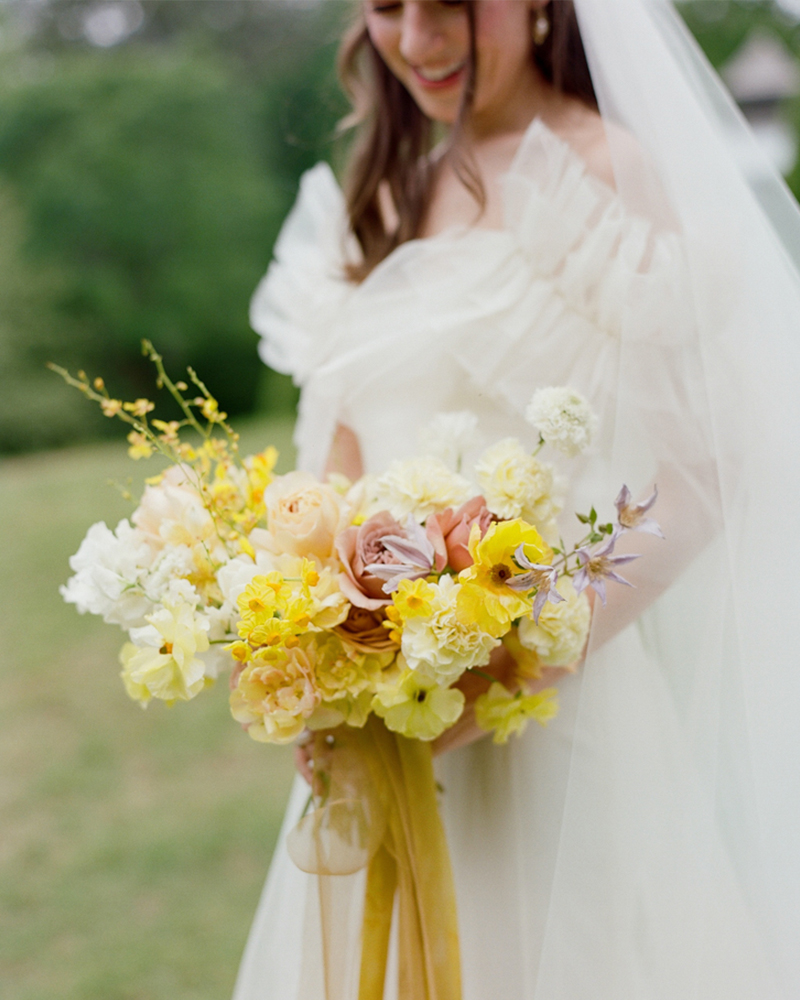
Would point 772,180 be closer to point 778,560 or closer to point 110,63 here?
point 778,560

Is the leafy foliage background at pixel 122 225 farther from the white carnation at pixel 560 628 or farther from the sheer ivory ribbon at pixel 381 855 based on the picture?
the white carnation at pixel 560 628

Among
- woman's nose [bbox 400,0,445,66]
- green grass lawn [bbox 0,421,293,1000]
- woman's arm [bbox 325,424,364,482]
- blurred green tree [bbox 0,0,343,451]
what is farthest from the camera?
blurred green tree [bbox 0,0,343,451]

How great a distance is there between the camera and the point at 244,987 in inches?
65.5

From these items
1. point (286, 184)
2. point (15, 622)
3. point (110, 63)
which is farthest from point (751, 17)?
point (15, 622)

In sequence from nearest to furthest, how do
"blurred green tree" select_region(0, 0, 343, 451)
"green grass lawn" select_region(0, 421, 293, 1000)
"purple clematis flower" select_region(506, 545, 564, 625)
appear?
"purple clematis flower" select_region(506, 545, 564, 625) < "green grass lawn" select_region(0, 421, 293, 1000) < "blurred green tree" select_region(0, 0, 343, 451)

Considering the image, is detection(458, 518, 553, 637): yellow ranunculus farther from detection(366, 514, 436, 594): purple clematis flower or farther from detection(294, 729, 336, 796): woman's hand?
detection(294, 729, 336, 796): woman's hand

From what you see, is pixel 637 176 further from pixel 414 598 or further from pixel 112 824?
pixel 112 824

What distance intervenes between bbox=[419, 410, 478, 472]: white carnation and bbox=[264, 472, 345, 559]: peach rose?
6.6 inches

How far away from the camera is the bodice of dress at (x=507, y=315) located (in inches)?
49.4

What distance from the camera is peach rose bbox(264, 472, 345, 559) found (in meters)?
1.09

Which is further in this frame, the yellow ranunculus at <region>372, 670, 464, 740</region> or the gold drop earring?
the gold drop earring

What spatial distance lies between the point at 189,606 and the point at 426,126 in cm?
121

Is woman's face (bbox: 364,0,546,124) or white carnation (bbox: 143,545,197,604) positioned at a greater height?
woman's face (bbox: 364,0,546,124)

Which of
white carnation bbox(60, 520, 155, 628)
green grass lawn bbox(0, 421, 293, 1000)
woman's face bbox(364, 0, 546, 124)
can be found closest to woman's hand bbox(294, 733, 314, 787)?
white carnation bbox(60, 520, 155, 628)
